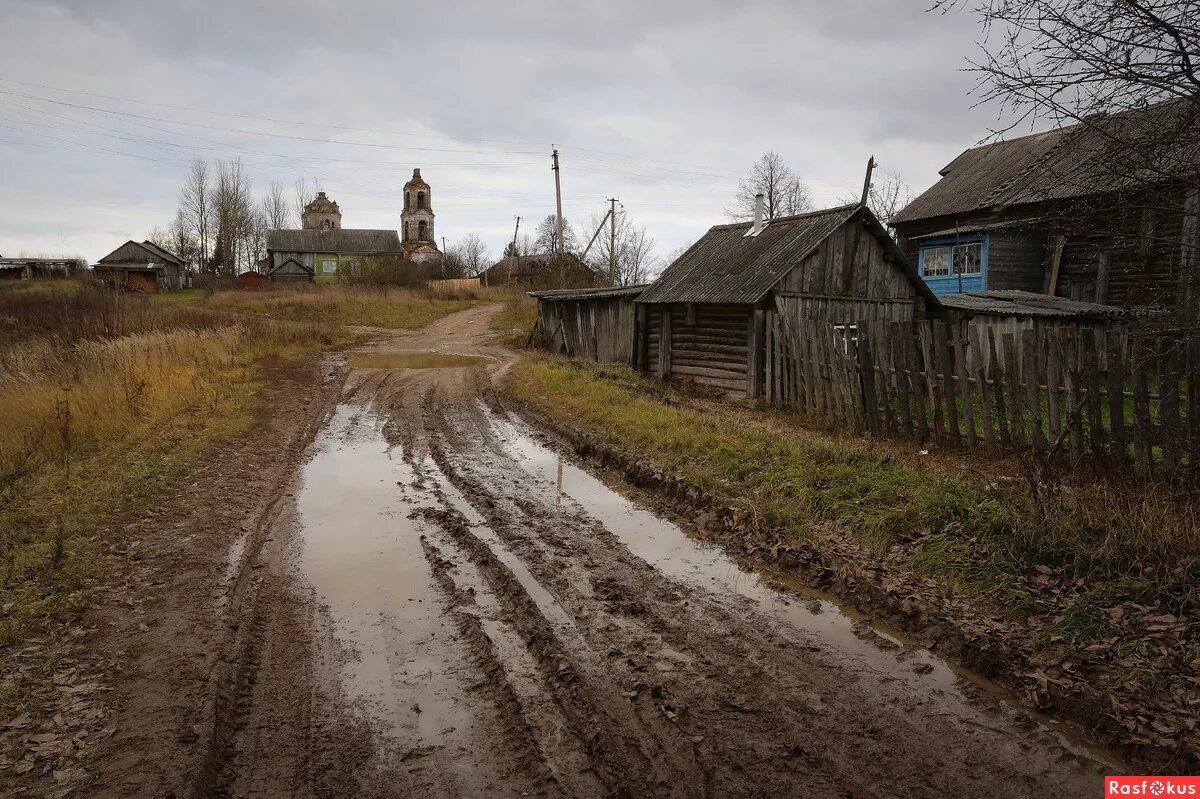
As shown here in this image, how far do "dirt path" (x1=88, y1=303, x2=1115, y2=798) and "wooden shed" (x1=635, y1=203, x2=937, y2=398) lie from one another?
807 cm

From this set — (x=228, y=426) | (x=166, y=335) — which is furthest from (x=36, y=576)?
(x=166, y=335)

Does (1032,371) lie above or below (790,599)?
above

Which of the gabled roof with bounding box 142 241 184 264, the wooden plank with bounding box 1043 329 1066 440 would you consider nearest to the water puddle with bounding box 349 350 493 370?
the wooden plank with bounding box 1043 329 1066 440

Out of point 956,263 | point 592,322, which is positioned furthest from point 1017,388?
point 956,263

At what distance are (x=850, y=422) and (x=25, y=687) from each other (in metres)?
9.50

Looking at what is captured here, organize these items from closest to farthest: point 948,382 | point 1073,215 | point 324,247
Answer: point 1073,215, point 948,382, point 324,247

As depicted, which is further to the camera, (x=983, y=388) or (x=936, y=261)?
(x=936, y=261)

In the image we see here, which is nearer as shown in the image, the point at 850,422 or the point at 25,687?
the point at 25,687

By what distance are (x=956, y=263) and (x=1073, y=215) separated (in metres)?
22.2

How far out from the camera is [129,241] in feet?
196

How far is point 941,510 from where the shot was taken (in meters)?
6.21

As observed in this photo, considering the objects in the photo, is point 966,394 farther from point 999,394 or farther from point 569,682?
point 569,682

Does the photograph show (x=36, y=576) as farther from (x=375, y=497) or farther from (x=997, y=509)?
(x=997, y=509)

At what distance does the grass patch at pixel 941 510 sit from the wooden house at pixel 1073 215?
82.3 inches
